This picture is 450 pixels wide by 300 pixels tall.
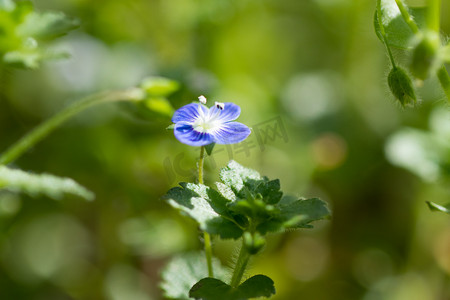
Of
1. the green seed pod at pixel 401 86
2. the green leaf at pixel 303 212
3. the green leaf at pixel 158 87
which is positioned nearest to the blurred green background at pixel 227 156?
the green leaf at pixel 158 87

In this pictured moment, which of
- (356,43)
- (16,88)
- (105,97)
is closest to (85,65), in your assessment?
(16,88)

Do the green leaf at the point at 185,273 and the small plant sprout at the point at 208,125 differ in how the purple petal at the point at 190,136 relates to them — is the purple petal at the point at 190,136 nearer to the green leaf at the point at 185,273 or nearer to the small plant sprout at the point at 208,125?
the small plant sprout at the point at 208,125

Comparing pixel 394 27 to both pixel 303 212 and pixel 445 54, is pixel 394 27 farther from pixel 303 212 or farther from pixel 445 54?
→ pixel 303 212

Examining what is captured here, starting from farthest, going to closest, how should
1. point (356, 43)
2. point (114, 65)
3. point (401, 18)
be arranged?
point (356, 43), point (114, 65), point (401, 18)

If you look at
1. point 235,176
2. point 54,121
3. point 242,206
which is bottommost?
point 242,206

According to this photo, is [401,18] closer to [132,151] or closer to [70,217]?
[132,151]

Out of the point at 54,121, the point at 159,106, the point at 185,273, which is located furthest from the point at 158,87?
the point at 185,273

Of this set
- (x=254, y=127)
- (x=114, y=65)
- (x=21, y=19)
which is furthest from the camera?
(x=114, y=65)

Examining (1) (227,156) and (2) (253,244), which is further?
(1) (227,156)
